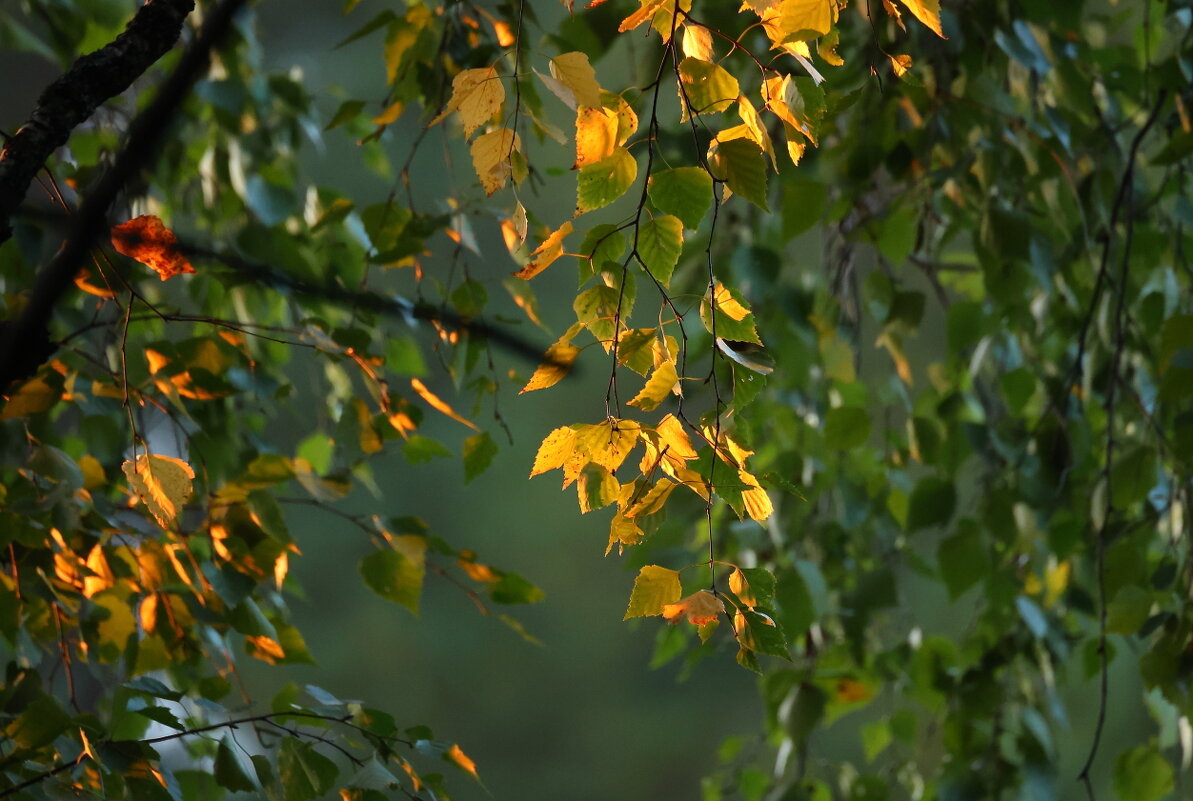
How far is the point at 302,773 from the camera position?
499 millimetres

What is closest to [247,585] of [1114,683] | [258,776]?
[258,776]

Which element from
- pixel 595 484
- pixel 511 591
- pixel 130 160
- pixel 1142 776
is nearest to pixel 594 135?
pixel 595 484

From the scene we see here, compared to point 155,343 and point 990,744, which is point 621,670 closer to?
point 990,744

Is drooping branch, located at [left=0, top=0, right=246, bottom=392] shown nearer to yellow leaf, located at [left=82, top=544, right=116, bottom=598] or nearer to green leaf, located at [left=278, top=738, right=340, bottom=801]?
green leaf, located at [left=278, top=738, right=340, bottom=801]

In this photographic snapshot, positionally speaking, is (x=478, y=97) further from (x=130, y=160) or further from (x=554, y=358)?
(x=130, y=160)

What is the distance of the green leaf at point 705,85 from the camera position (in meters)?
→ 0.39

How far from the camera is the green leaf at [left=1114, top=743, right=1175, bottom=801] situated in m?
0.87

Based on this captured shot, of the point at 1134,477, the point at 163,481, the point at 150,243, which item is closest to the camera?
the point at 150,243

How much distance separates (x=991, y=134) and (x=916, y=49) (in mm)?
111

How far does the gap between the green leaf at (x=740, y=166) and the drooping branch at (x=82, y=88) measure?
0.67 feet

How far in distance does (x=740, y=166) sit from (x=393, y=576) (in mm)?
372

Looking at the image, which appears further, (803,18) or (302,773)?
(302,773)

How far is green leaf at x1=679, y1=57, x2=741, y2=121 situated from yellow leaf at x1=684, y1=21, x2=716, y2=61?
13 mm

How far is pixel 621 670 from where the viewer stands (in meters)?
3.71
